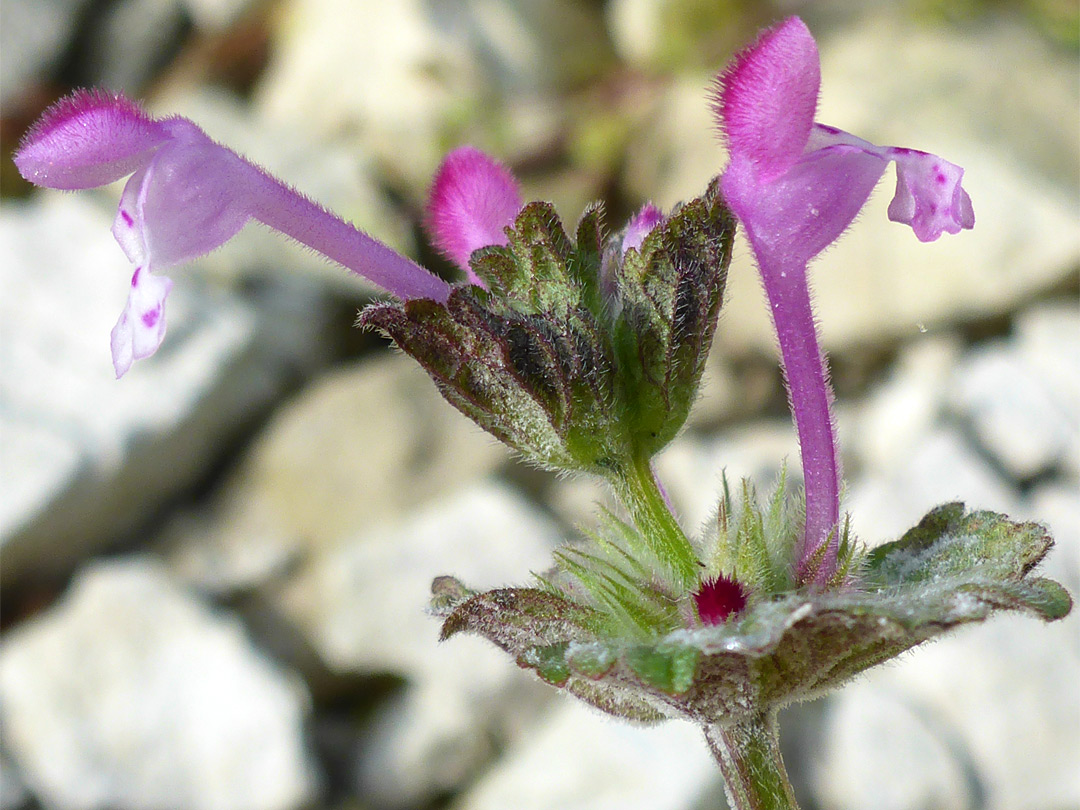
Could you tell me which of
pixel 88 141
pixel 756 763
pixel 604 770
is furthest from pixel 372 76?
pixel 756 763

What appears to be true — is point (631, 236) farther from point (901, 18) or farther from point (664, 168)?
point (901, 18)

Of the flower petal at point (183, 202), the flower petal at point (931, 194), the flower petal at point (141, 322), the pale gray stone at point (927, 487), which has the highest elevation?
the pale gray stone at point (927, 487)

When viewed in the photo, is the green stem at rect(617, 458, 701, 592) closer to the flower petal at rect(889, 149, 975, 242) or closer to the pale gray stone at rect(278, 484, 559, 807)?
the flower petal at rect(889, 149, 975, 242)

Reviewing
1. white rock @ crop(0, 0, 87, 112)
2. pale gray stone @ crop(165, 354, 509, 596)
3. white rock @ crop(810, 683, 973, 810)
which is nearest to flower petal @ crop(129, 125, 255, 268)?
white rock @ crop(810, 683, 973, 810)

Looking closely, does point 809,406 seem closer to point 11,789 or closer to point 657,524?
point 657,524

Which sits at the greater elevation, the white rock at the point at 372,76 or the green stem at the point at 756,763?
the white rock at the point at 372,76

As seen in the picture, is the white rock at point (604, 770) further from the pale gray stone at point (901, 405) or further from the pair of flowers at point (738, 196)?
the pair of flowers at point (738, 196)

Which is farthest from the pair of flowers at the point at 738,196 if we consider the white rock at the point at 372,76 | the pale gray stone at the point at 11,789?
the white rock at the point at 372,76
